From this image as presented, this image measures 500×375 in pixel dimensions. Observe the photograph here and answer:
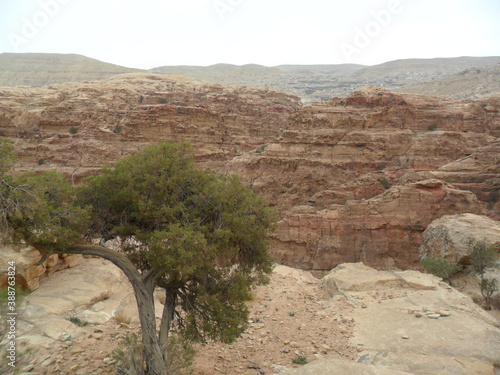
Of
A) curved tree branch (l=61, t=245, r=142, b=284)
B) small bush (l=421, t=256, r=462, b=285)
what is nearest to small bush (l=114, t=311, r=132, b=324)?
curved tree branch (l=61, t=245, r=142, b=284)

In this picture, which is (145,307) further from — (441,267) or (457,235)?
(457,235)

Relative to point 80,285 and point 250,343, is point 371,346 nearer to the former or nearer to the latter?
point 250,343

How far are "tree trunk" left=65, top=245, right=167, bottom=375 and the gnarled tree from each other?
0.02 metres

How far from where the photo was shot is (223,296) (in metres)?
6.75

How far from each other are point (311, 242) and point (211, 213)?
21.3 m

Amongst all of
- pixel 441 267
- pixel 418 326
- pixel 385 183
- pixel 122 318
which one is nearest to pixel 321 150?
pixel 385 183

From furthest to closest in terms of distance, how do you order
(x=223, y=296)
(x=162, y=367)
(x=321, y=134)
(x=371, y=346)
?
(x=321, y=134) → (x=371, y=346) → (x=223, y=296) → (x=162, y=367)

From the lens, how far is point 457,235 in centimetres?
1997

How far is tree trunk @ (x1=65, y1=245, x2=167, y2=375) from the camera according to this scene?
6.01 meters

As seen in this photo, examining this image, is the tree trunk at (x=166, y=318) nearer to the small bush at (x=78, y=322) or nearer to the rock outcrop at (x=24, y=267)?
the small bush at (x=78, y=322)

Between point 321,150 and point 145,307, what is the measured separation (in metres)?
29.9

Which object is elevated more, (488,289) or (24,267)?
(24,267)

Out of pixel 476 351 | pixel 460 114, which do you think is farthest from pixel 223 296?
pixel 460 114

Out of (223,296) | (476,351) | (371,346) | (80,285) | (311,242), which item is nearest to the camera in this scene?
(223,296)
